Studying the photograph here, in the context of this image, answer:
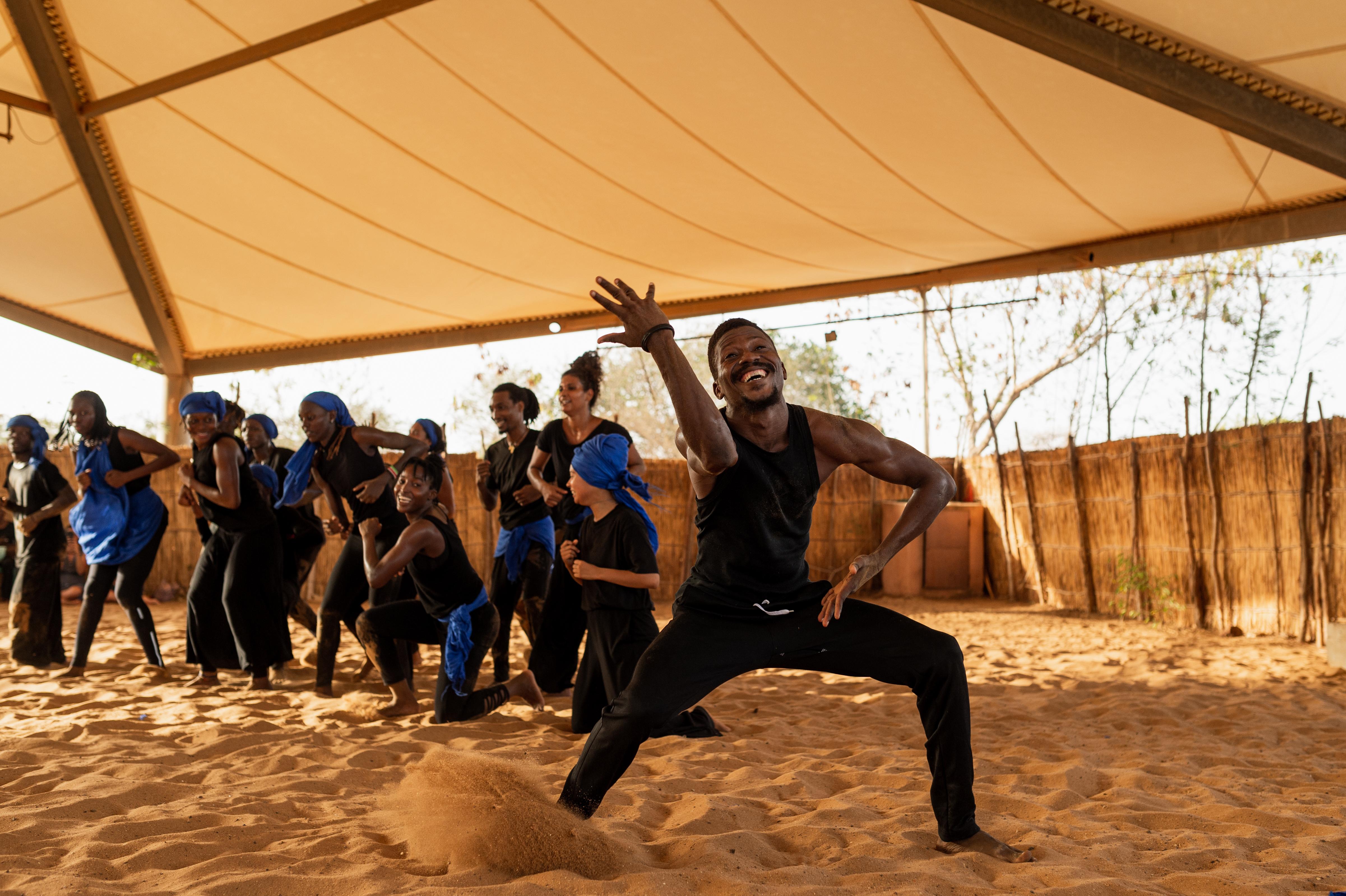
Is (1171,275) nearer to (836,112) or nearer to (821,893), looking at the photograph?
(836,112)

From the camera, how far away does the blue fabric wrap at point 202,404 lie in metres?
5.37

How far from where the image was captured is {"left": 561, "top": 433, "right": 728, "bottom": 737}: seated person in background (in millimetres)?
4156

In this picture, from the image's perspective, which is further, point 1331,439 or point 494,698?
point 1331,439

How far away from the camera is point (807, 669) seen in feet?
8.47

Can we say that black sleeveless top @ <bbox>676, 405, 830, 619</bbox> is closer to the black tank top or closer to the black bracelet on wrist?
the black bracelet on wrist

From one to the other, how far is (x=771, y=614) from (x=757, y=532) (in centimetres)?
23

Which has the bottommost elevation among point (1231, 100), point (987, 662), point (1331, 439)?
point (987, 662)

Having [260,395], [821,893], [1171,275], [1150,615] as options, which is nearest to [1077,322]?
[1171,275]

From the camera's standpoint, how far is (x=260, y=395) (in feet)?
91.4

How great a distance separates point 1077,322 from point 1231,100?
1652cm

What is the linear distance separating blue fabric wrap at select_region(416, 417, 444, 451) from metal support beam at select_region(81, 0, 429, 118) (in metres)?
2.34

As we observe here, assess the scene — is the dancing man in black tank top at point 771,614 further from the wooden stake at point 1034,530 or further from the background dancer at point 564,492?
the wooden stake at point 1034,530

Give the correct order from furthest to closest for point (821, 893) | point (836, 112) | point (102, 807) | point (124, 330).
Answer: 1. point (124, 330)
2. point (836, 112)
3. point (102, 807)
4. point (821, 893)

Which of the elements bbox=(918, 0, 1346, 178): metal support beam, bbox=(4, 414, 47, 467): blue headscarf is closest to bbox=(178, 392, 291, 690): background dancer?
bbox=(4, 414, 47, 467): blue headscarf
